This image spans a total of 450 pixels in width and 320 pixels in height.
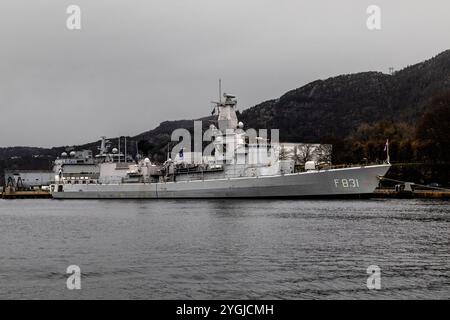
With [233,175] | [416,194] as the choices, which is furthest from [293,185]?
[416,194]

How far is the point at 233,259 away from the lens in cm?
2272

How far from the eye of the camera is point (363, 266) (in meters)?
21.2

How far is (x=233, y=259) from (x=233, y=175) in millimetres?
48016

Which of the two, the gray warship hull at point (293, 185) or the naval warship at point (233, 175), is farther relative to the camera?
the naval warship at point (233, 175)

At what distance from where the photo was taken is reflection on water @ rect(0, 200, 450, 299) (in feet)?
58.0

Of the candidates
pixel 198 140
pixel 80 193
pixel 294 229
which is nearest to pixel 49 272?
pixel 294 229

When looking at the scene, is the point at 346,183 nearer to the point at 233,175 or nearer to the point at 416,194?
the point at 416,194

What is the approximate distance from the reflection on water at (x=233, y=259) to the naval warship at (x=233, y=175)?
24873 millimetres

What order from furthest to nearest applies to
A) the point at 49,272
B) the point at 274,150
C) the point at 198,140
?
the point at 198,140
the point at 274,150
the point at 49,272

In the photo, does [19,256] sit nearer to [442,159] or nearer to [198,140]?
[198,140]

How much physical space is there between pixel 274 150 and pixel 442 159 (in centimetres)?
2686

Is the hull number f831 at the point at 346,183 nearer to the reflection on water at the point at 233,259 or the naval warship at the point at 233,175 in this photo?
the naval warship at the point at 233,175

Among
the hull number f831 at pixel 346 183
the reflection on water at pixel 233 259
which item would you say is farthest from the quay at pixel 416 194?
the reflection on water at pixel 233 259

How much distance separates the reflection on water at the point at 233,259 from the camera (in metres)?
17.7
